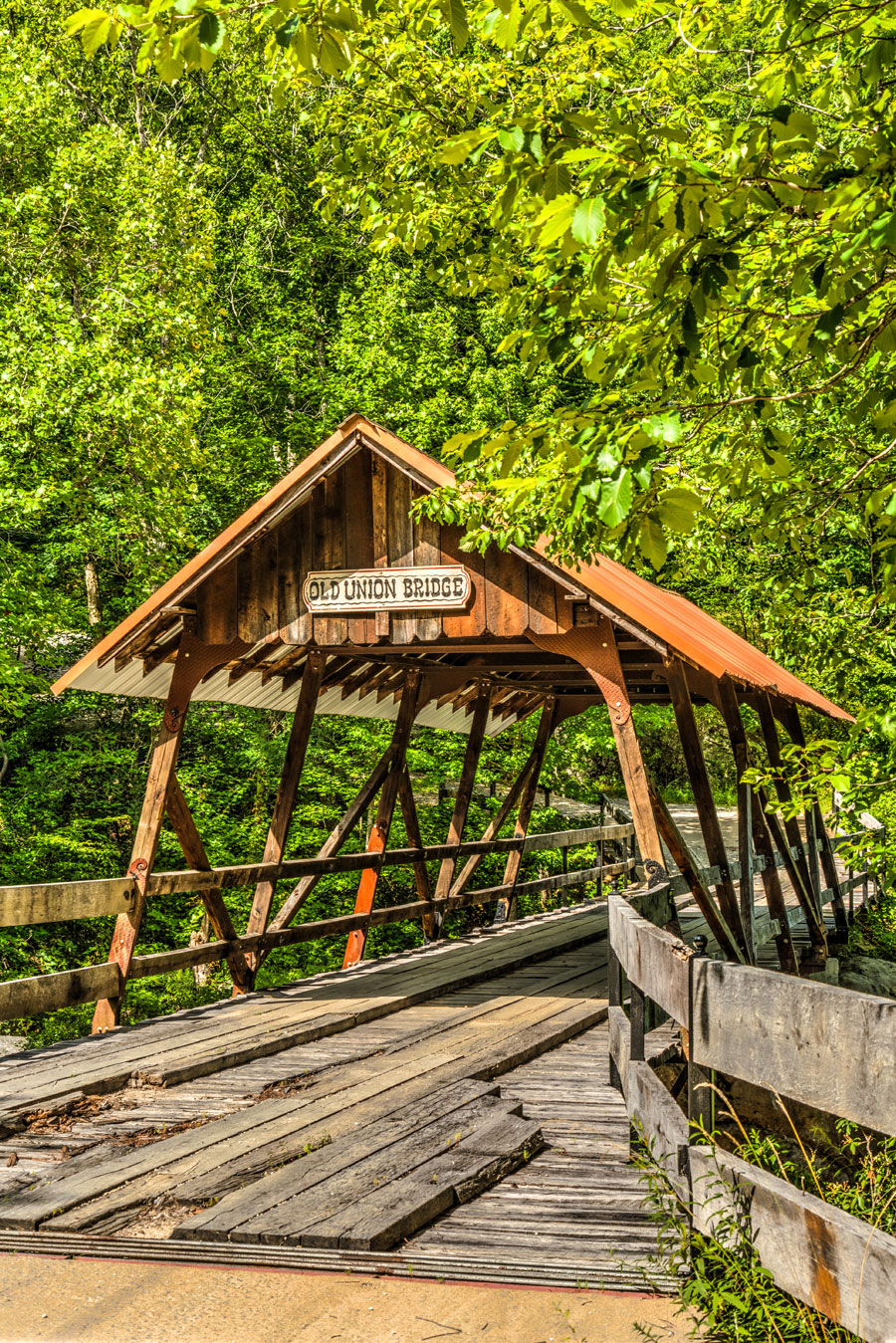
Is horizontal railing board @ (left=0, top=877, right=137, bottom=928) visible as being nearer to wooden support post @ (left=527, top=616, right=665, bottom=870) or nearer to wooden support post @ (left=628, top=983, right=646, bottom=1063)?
wooden support post @ (left=527, top=616, right=665, bottom=870)

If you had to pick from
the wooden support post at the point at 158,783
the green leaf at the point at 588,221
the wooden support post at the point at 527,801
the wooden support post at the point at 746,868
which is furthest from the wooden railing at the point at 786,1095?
the wooden support post at the point at 527,801

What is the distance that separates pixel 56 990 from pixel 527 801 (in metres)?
8.72

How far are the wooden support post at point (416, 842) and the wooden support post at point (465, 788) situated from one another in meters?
0.21

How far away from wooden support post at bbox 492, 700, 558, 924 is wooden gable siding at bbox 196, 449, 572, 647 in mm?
6514

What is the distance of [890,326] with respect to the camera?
4.08m

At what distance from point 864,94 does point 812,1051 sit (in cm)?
418

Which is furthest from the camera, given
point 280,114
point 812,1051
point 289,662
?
point 280,114

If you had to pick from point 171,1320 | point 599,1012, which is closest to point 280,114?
point 599,1012

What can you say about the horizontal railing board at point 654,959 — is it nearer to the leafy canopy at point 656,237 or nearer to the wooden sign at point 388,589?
the leafy canopy at point 656,237

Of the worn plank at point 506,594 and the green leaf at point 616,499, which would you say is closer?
the green leaf at point 616,499

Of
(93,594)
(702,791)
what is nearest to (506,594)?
(702,791)

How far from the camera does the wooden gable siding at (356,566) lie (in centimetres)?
810

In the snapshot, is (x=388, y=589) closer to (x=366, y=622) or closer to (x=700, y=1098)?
(x=366, y=622)

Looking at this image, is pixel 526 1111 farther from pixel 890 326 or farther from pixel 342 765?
pixel 342 765
